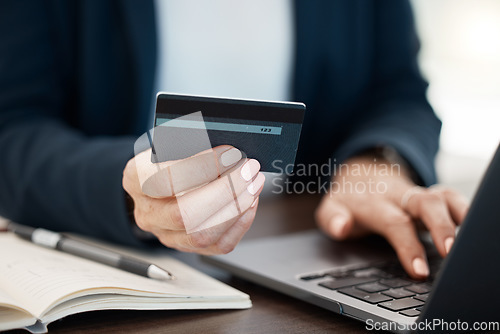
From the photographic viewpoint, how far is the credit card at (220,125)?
321 millimetres

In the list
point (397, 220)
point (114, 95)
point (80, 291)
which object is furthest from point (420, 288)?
point (114, 95)

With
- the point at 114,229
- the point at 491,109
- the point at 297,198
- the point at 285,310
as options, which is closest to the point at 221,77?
the point at 297,198

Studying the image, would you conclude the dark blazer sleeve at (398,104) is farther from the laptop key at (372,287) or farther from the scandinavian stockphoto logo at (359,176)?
the laptop key at (372,287)

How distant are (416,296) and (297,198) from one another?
521mm

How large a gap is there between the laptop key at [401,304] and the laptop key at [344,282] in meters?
0.05

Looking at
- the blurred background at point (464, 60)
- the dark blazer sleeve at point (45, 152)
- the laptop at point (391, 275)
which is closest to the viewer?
the laptop at point (391, 275)

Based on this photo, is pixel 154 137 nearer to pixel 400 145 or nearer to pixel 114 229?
pixel 114 229

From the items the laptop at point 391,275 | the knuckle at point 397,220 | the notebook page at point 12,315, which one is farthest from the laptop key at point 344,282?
the notebook page at point 12,315

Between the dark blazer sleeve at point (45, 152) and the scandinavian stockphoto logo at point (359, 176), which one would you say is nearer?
the dark blazer sleeve at point (45, 152)

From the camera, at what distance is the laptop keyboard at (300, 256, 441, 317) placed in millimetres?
355

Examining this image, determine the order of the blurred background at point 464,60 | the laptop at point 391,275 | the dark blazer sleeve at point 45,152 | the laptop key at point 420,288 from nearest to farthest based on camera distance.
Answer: the laptop at point 391,275
the laptop key at point 420,288
the dark blazer sleeve at point 45,152
the blurred background at point 464,60

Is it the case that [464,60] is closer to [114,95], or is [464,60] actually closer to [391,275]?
[114,95]

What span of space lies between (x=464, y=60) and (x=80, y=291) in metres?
2.07

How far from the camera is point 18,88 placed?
69cm
